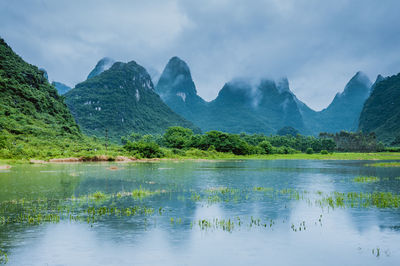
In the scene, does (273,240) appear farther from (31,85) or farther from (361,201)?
(31,85)

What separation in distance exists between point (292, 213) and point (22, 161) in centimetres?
4882

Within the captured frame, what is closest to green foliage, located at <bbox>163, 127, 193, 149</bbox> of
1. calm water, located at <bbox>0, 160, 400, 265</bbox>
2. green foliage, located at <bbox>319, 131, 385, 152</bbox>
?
green foliage, located at <bbox>319, 131, 385, 152</bbox>

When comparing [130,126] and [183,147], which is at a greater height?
[130,126]

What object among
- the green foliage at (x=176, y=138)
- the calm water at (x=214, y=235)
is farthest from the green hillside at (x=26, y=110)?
the calm water at (x=214, y=235)

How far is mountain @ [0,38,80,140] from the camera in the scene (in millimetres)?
73312

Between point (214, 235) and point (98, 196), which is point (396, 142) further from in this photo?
point (214, 235)

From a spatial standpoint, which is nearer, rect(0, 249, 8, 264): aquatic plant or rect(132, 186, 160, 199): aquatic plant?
rect(0, 249, 8, 264): aquatic plant

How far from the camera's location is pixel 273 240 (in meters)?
11.8

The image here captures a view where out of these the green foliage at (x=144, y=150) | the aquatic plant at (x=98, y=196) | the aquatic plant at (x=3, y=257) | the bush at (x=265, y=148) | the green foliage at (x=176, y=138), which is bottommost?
the aquatic plant at (x=3, y=257)

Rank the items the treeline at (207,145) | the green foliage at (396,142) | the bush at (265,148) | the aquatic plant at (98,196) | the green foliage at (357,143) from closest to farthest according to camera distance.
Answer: the aquatic plant at (98,196) → the treeline at (207,145) → the bush at (265,148) → the green foliage at (357,143) → the green foliage at (396,142)

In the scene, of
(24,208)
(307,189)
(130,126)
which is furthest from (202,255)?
(130,126)

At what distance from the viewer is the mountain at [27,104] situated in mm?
73312

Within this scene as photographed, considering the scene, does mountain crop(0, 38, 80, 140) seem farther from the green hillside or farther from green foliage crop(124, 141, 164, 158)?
green foliage crop(124, 141, 164, 158)

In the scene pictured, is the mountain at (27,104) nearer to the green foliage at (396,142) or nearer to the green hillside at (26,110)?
the green hillside at (26,110)
